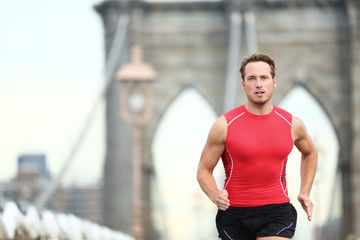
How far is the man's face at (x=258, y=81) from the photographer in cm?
376

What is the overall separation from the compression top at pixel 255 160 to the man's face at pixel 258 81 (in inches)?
4.3

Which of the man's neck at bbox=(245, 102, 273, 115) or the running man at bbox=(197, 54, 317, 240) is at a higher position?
the man's neck at bbox=(245, 102, 273, 115)

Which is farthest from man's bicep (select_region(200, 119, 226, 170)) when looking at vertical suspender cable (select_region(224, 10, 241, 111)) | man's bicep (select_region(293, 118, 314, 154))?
vertical suspender cable (select_region(224, 10, 241, 111))

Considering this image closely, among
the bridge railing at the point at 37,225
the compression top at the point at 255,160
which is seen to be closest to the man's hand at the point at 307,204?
the compression top at the point at 255,160

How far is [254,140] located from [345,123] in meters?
29.5

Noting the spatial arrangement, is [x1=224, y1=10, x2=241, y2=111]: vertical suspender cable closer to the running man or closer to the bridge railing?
the bridge railing

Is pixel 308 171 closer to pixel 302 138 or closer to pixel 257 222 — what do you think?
pixel 302 138

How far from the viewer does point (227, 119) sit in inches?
150

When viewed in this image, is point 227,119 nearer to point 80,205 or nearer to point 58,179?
point 58,179

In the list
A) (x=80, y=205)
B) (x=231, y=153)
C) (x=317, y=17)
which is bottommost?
(x=80, y=205)

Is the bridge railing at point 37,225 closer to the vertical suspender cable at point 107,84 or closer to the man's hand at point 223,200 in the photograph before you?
the man's hand at point 223,200

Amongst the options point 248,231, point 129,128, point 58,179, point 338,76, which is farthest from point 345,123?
point 248,231

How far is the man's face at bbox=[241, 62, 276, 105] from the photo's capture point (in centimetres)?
376

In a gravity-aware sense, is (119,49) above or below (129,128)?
above
